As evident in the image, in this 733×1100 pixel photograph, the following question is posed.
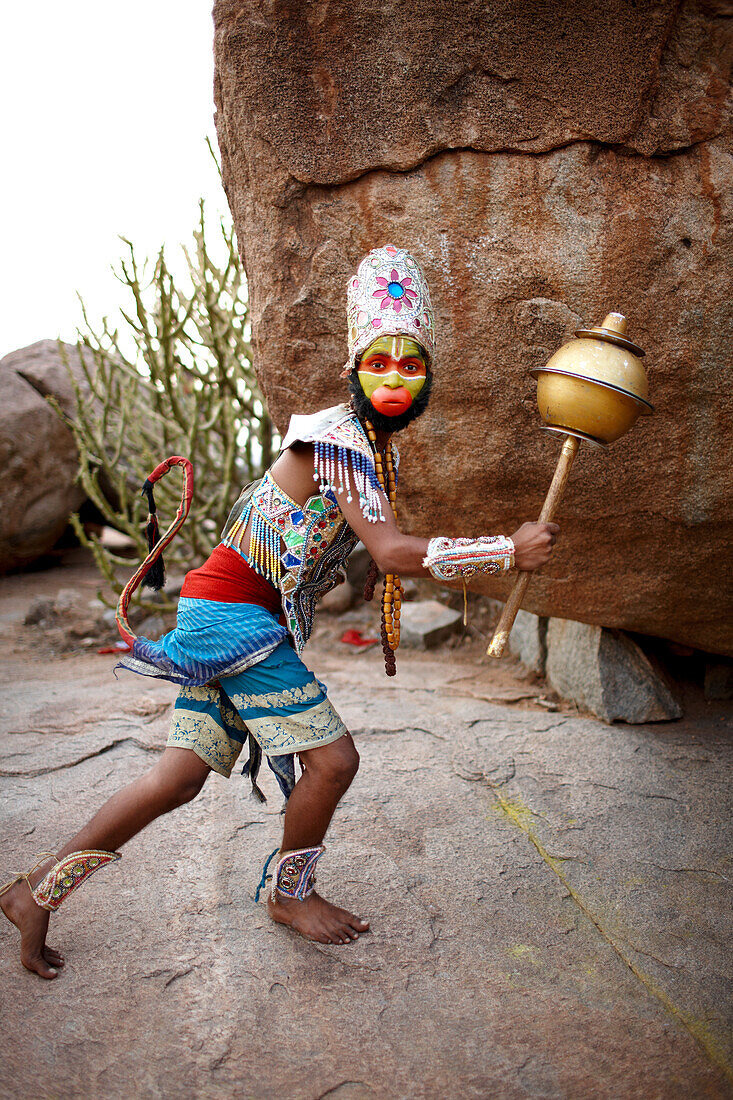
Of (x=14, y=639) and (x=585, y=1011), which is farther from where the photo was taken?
(x=14, y=639)

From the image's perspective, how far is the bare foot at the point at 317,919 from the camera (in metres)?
2.09

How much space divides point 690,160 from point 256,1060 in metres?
2.57

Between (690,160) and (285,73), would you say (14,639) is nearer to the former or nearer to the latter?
(285,73)

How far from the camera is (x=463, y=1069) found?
1655 mm

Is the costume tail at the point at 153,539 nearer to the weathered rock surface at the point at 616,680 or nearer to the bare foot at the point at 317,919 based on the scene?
the bare foot at the point at 317,919

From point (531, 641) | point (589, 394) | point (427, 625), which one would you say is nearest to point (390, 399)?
point (589, 394)

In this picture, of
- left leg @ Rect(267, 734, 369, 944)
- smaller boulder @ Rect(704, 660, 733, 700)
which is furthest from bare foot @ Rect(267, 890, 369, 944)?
smaller boulder @ Rect(704, 660, 733, 700)

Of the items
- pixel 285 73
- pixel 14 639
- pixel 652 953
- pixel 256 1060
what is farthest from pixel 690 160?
pixel 14 639

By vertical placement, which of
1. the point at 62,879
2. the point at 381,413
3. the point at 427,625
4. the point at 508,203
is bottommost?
the point at 427,625

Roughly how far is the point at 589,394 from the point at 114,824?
1521 millimetres

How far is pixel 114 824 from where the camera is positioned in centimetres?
201

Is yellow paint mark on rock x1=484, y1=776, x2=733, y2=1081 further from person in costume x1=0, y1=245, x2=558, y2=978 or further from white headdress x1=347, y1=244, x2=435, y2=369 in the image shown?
white headdress x1=347, y1=244, x2=435, y2=369

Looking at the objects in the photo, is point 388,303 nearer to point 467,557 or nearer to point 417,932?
point 467,557

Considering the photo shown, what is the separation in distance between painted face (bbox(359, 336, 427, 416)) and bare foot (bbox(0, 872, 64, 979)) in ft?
4.78
